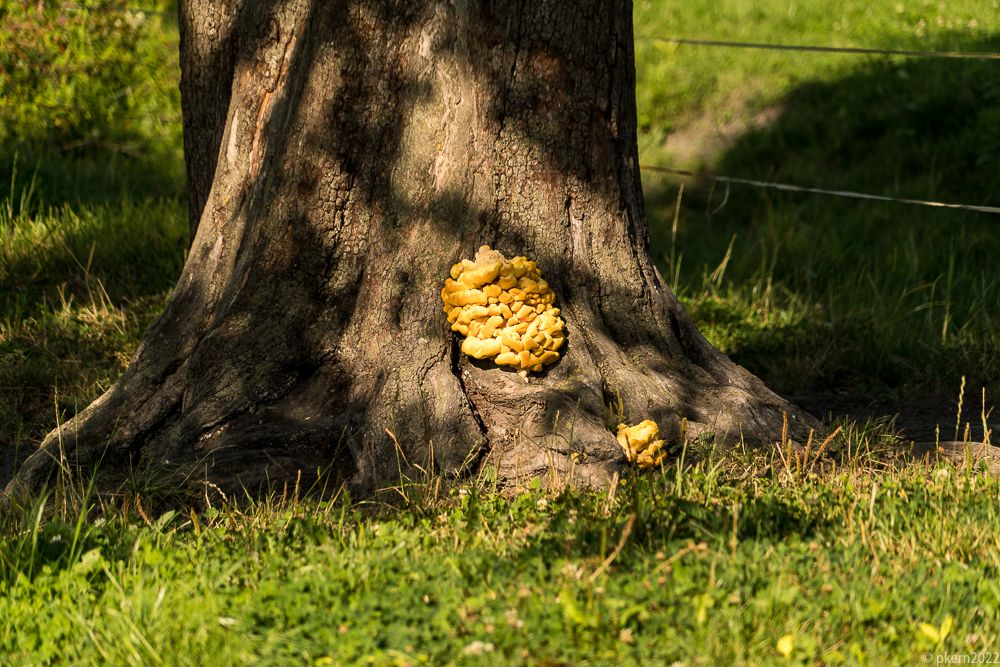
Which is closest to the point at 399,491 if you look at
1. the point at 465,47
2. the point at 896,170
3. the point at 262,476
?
the point at 262,476

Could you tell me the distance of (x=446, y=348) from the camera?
388cm

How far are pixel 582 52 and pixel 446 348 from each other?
1147 millimetres

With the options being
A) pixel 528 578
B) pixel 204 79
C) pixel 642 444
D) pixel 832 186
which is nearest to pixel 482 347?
pixel 642 444

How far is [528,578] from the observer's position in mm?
2832

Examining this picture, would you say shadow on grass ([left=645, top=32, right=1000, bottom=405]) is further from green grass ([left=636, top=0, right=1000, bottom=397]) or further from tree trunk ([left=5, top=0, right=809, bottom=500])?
tree trunk ([left=5, top=0, right=809, bottom=500])

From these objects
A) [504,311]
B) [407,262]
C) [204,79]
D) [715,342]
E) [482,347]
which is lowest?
[715,342]

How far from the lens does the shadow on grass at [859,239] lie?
18.3ft

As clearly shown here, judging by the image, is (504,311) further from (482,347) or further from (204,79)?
(204,79)

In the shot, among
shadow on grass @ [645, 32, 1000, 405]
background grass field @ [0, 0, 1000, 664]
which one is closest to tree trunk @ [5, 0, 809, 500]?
background grass field @ [0, 0, 1000, 664]

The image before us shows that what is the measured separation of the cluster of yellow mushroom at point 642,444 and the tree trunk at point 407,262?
76 millimetres

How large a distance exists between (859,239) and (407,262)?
4.05m

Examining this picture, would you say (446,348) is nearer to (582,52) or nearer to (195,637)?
(582,52)

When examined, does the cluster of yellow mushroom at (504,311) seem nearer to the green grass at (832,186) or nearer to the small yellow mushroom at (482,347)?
the small yellow mushroom at (482,347)

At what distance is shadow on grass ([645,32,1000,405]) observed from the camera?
559cm
